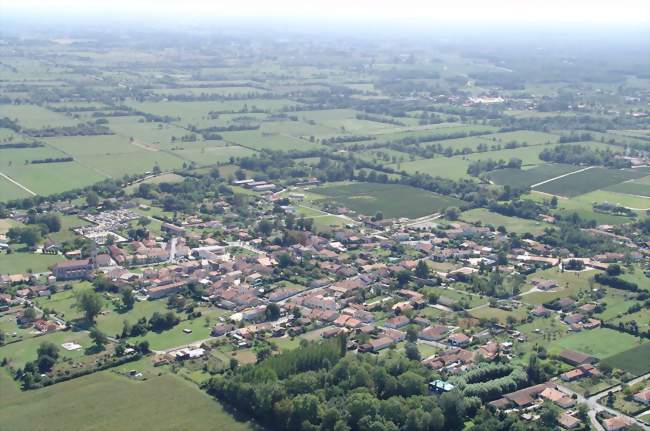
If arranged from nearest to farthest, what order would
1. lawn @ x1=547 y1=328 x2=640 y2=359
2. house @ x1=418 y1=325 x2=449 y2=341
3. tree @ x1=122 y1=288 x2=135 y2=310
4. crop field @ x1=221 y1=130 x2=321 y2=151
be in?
1. lawn @ x1=547 y1=328 x2=640 y2=359
2. house @ x1=418 y1=325 x2=449 y2=341
3. tree @ x1=122 y1=288 x2=135 y2=310
4. crop field @ x1=221 y1=130 x2=321 y2=151

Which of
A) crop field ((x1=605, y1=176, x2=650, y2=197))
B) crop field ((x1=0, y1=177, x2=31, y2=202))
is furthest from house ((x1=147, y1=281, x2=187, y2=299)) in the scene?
crop field ((x1=605, y1=176, x2=650, y2=197))

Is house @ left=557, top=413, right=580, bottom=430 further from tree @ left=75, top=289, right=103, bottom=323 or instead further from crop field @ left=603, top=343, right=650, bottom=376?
tree @ left=75, top=289, right=103, bottom=323

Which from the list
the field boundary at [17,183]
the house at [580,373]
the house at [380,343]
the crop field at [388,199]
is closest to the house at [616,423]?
the house at [580,373]

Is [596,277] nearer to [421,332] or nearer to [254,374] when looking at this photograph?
[421,332]

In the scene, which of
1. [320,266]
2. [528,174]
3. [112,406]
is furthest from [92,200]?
[528,174]

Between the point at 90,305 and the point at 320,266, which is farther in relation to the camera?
the point at 320,266

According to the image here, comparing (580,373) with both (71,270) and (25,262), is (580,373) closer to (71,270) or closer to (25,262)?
(71,270)

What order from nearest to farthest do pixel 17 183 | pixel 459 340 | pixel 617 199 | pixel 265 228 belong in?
pixel 459 340
pixel 265 228
pixel 617 199
pixel 17 183
